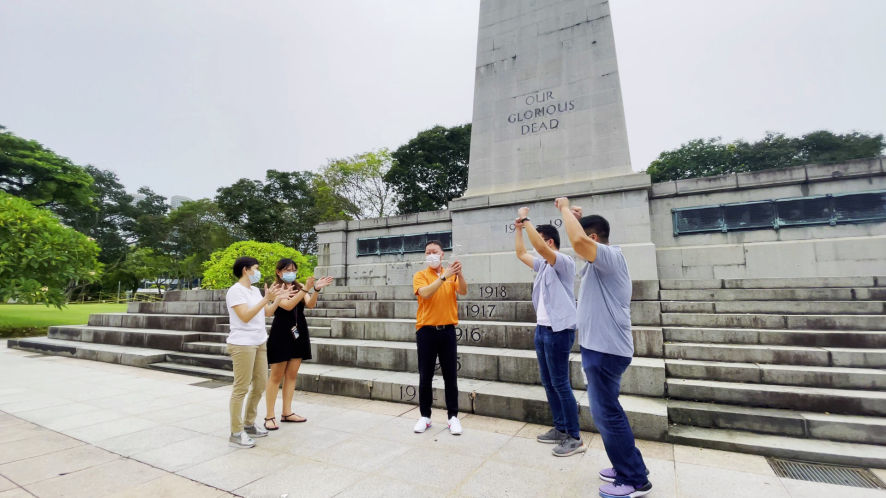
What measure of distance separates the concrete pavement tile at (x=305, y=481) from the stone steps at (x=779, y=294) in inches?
237

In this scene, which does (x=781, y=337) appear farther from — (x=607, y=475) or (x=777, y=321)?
(x=607, y=475)

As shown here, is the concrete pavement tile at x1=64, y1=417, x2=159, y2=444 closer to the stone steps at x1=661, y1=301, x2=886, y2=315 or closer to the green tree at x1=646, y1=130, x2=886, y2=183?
the stone steps at x1=661, y1=301, x2=886, y2=315

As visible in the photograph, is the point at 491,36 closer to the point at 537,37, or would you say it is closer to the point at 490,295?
the point at 537,37

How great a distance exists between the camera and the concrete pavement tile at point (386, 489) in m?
2.88

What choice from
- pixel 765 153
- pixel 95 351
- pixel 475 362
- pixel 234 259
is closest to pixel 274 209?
pixel 234 259

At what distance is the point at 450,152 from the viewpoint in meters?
30.9

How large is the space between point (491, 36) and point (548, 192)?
17.2 feet

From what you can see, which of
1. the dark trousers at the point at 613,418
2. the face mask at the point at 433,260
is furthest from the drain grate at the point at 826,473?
the face mask at the point at 433,260

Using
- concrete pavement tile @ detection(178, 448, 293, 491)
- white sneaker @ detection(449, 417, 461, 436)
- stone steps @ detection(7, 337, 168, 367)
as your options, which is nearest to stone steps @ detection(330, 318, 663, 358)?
white sneaker @ detection(449, 417, 461, 436)

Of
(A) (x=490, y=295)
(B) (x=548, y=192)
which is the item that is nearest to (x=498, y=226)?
(B) (x=548, y=192)

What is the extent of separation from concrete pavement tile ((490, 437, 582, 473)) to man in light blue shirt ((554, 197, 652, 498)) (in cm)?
38

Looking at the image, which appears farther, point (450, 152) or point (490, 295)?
point (450, 152)

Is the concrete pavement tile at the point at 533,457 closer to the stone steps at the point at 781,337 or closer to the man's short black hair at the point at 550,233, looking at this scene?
the man's short black hair at the point at 550,233

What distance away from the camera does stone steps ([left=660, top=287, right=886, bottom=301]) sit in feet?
19.5
